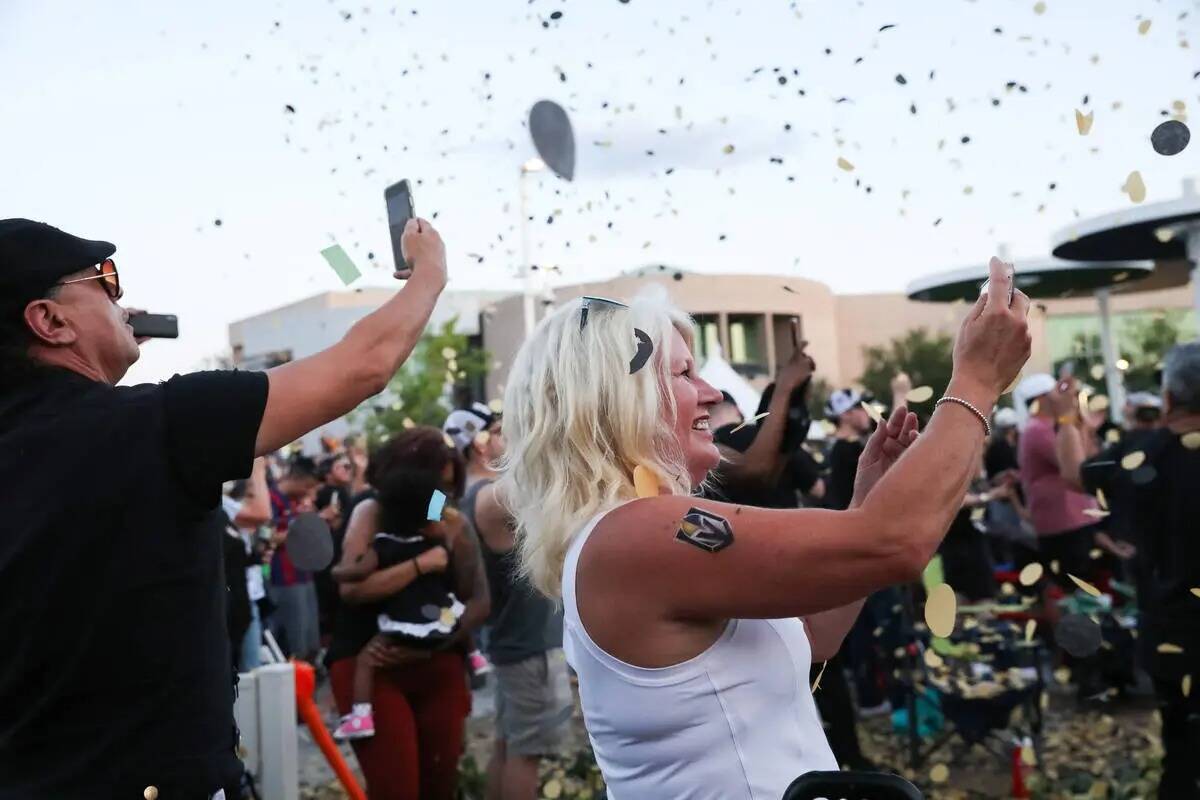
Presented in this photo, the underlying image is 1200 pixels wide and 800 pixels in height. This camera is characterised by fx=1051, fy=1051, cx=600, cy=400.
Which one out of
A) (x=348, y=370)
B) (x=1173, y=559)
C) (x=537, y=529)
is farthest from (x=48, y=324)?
(x=1173, y=559)

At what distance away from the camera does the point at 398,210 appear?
2.45 meters

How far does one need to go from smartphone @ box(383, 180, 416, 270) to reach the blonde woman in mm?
538

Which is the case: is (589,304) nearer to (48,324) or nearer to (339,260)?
(339,260)

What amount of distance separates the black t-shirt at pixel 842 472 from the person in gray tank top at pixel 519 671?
236 centimetres

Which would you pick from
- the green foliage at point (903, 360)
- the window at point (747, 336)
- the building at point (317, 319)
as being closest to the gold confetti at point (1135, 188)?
the building at point (317, 319)

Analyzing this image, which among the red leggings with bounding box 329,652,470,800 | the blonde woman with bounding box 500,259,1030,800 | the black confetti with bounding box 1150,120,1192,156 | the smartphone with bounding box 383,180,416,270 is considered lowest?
the red leggings with bounding box 329,652,470,800

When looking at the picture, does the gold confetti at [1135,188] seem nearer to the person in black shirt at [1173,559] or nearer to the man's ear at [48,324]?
the person in black shirt at [1173,559]

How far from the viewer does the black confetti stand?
9.59 feet

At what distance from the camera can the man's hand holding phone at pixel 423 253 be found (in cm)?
226

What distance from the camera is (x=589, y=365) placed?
6.25 feet

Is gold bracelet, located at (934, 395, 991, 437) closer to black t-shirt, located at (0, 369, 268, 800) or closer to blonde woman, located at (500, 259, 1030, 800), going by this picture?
blonde woman, located at (500, 259, 1030, 800)

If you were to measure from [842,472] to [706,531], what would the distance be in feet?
17.3

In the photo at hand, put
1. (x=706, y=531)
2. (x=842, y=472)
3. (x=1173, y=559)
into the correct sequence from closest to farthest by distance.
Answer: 1. (x=706, y=531)
2. (x=1173, y=559)
3. (x=842, y=472)

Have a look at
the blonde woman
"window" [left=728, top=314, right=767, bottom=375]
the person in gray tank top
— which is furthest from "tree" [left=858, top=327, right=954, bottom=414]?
the blonde woman
